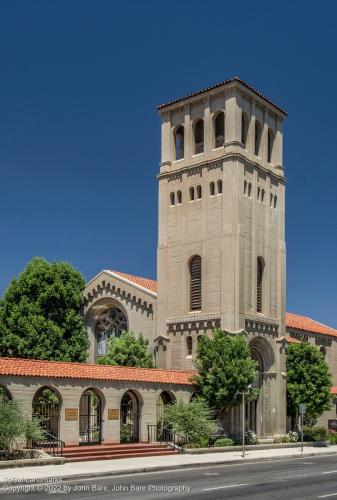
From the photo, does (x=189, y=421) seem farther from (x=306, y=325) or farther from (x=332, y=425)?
(x=306, y=325)

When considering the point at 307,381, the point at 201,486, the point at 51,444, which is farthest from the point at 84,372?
the point at 307,381

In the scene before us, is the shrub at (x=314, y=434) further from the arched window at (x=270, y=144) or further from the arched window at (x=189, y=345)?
the arched window at (x=270, y=144)

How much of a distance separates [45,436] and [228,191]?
21.3m

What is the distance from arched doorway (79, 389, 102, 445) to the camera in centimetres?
3928

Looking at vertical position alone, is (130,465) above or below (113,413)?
below

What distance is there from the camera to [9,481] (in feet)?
81.1

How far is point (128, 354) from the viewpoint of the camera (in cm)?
4994

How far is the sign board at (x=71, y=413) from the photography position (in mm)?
36656

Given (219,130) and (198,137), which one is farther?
(198,137)

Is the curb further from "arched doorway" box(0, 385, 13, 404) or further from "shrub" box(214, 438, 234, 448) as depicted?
"arched doorway" box(0, 385, 13, 404)

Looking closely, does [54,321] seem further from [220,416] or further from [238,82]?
[238,82]

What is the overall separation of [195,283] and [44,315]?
36.9 feet

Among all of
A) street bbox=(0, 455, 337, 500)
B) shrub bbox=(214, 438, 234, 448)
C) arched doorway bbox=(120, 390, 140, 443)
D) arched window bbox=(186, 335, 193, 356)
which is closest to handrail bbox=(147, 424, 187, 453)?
arched doorway bbox=(120, 390, 140, 443)

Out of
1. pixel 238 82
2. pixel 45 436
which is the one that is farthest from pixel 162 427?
pixel 238 82
